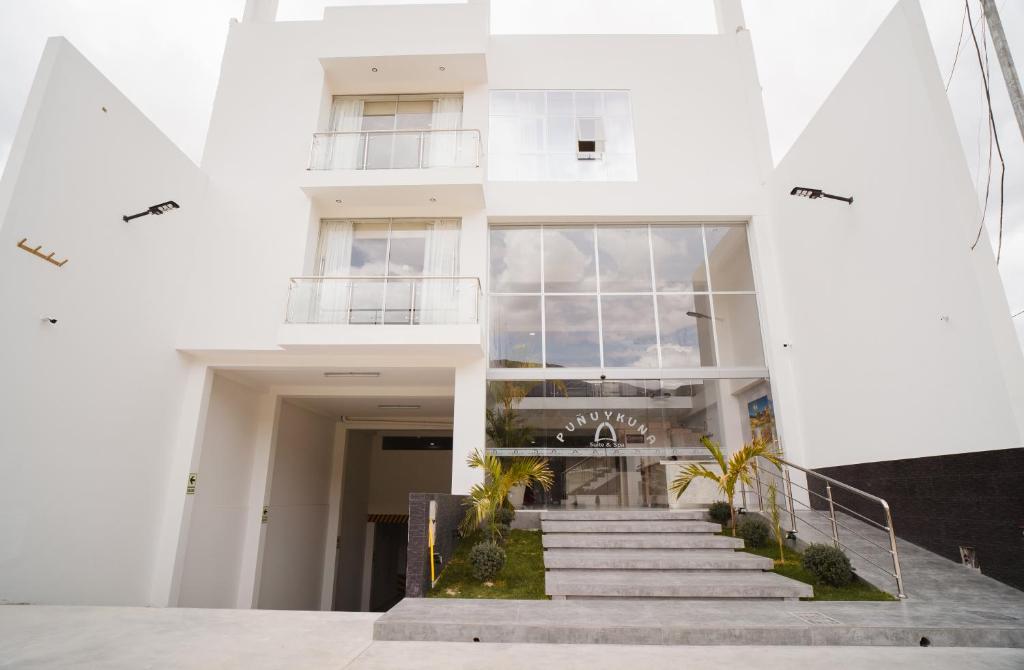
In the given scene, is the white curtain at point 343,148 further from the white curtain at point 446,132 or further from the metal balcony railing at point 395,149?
the white curtain at point 446,132

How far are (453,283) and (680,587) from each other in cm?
555

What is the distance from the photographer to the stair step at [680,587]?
5.54m

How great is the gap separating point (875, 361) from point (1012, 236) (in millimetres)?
2311

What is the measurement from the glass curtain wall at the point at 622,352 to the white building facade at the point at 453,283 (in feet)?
0.18

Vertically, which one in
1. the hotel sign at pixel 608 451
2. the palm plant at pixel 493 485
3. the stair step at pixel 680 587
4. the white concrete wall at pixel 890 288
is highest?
the white concrete wall at pixel 890 288

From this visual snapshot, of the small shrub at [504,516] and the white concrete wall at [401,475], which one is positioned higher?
the white concrete wall at [401,475]

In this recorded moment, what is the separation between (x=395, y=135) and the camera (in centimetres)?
1044

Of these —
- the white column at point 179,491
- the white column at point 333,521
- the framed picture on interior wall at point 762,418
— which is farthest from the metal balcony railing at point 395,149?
the white column at point 333,521

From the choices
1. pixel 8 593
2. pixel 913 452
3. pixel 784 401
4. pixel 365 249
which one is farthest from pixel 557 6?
pixel 8 593

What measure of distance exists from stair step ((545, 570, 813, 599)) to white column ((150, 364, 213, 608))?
6.26m

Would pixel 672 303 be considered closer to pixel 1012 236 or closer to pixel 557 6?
pixel 1012 236

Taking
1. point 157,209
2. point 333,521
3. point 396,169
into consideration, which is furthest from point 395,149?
point 333,521

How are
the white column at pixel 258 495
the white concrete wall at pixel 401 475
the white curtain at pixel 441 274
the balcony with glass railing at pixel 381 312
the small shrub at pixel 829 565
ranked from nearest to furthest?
1. the small shrub at pixel 829 565
2. the balcony with glass railing at pixel 381 312
3. the white curtain at pixel 441 274
4. the white column at pixel 258 495
5. the white concrete wall at pixel 401 475

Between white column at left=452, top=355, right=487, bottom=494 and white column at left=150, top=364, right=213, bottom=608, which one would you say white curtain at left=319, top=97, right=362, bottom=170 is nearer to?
white column at left=150, top=364, right=213, bottom=608
